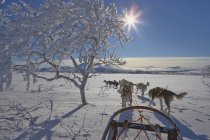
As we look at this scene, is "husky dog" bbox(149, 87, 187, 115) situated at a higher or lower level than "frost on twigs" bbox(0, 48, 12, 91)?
lower

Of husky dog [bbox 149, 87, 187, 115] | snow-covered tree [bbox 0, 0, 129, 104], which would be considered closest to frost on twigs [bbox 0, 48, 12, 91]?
snow-covered tree [bbox 0, 0, 129, 104]

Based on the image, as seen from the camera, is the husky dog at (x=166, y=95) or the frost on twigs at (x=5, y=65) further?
the husky dog at (x=166, y=95)

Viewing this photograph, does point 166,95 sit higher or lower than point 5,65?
lower

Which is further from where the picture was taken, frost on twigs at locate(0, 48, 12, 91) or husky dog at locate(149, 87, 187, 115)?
husky dog at locate(149, 87, 187, 115)

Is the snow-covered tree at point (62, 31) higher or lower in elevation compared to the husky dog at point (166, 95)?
higher

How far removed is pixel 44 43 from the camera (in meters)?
14.8

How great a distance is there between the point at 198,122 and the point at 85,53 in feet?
22.5

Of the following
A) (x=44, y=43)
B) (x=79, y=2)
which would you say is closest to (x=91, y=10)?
(x=79, y=2)

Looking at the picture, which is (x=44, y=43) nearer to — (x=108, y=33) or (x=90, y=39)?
(x=90, y=39)

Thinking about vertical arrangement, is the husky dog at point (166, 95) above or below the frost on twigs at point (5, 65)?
below

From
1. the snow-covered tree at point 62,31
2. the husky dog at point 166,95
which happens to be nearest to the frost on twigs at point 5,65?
the snow-covered tree at point 62,31

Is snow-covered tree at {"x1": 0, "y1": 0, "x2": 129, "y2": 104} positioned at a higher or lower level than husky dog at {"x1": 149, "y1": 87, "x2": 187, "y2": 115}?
higher

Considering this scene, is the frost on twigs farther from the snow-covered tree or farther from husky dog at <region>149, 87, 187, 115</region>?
husky dog at <region>149, 87, 187, 115</region>

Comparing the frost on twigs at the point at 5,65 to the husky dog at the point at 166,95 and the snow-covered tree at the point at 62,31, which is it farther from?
the husky dog at the point at 166,95
